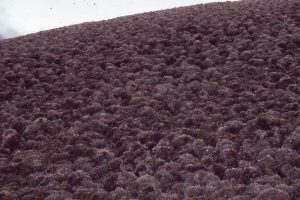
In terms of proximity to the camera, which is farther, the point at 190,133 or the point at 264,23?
the point at 264,23

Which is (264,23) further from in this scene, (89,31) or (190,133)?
(190,133)

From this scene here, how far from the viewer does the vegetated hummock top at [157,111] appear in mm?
13172

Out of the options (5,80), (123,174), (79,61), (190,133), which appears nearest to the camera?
(123,174)

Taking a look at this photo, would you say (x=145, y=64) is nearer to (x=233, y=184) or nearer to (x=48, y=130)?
(x=48, y=130)

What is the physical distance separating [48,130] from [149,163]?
182 inches

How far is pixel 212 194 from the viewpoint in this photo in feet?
39.8

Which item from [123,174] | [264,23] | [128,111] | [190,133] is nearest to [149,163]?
[123,174]

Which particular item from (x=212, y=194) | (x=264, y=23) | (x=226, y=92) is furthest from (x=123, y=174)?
(x=264, y=23)

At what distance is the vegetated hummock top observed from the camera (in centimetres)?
1317

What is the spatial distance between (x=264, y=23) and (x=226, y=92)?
31.8 ft

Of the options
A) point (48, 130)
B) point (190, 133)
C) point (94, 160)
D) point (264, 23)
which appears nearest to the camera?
point (94, 160)

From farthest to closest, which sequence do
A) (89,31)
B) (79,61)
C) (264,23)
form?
(89,31), (264,23), (79,61)

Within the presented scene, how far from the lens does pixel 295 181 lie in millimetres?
12195

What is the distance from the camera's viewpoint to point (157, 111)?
1781 centimetres
